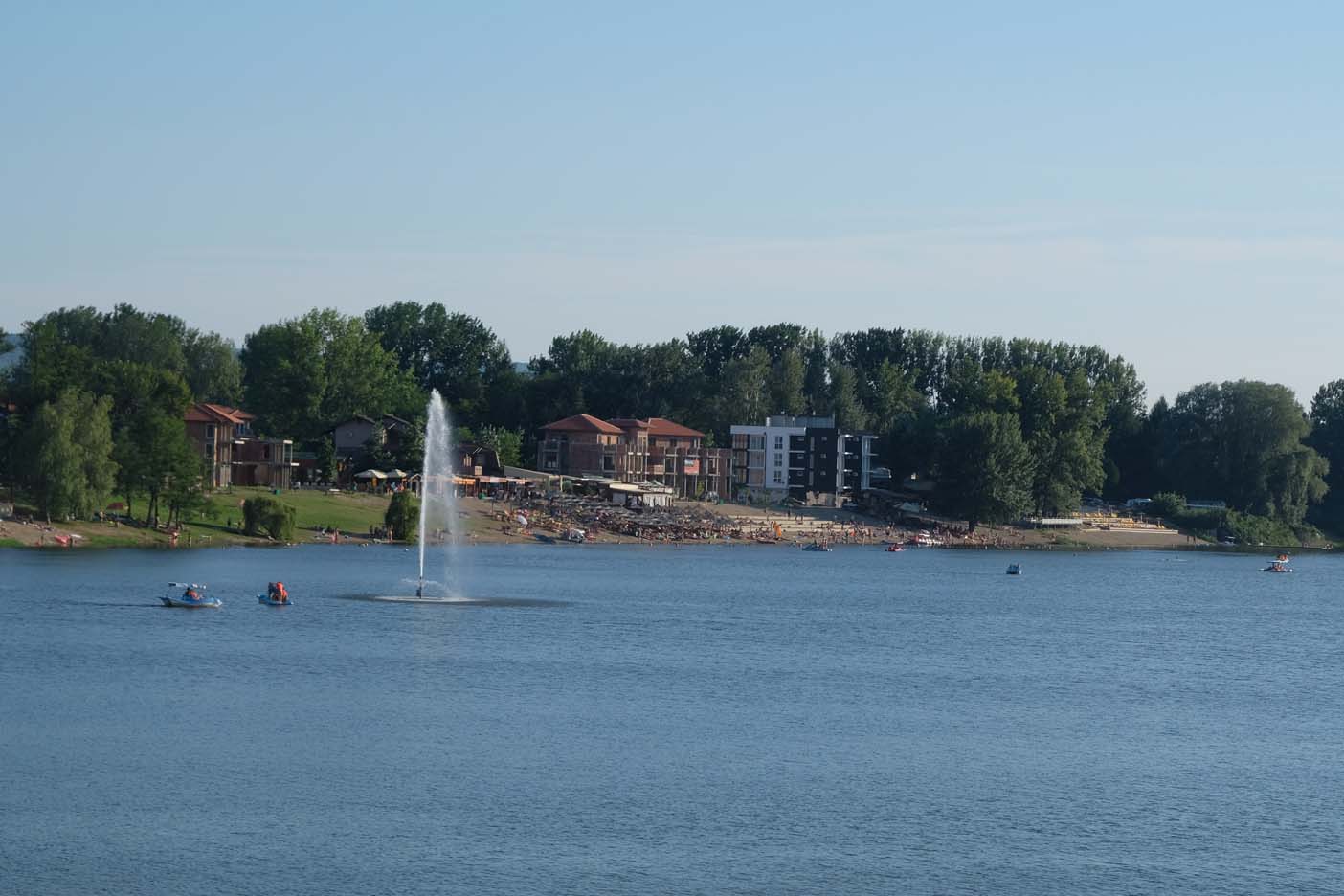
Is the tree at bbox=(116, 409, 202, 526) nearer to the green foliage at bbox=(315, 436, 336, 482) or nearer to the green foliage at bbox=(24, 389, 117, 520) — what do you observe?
the green foliage at bbox=(24, 389, 117, 520)

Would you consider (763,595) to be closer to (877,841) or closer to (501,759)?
(501,759)

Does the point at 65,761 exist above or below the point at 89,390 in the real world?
below

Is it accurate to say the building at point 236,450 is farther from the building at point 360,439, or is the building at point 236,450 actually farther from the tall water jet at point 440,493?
the tall water jet at point 440,493

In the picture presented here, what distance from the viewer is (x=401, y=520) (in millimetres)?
154500

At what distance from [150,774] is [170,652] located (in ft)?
82.9

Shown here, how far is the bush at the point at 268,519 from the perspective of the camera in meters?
140

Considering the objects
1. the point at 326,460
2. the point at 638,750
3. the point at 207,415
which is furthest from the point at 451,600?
the point at 326,460

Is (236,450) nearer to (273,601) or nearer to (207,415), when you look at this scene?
(207,415)

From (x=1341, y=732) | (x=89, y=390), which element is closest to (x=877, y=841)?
(x=1341, y=732)

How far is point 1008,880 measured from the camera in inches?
1523

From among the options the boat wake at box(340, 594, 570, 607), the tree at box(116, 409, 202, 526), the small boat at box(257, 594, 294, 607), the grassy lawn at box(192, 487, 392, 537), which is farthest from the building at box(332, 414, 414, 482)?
the small boat at box(257, 594, 294, 607)

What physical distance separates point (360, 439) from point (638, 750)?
14674 centimetres

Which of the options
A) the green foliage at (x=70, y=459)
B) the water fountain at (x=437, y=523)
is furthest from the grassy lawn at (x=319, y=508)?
the green foliage at (x=70, y=459)

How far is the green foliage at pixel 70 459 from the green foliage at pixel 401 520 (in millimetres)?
30933
